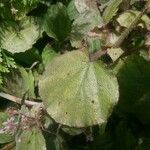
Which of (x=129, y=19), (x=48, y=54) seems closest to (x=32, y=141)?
(x=48, y=54)

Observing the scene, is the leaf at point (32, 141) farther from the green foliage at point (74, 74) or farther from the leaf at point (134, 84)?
the leaf at point (134, 84)

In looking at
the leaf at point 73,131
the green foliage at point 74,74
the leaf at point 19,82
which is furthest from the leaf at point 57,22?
the leaf at point 73,131

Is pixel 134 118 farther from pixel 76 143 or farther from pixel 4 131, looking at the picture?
pixel 4 131

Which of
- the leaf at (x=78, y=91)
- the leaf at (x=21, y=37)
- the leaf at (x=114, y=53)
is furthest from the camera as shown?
the leaf at (x=21, y=37)

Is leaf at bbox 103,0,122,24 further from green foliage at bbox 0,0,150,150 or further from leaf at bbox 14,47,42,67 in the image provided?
Answer: leaf at bbox 14,47,42,67

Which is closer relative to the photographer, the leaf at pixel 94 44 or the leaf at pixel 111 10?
the leaf at pixel 111 10

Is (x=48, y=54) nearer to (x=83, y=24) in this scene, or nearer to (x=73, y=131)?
(x=83, y=24)

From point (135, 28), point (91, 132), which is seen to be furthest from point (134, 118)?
point (135, 28)
